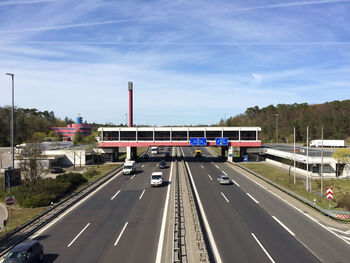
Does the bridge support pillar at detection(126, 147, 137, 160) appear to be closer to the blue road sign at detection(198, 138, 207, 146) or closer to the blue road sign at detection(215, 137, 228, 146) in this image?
the blue road sign at detection(198, 138, 207, 146)

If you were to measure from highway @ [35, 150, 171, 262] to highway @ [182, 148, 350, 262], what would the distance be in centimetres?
550

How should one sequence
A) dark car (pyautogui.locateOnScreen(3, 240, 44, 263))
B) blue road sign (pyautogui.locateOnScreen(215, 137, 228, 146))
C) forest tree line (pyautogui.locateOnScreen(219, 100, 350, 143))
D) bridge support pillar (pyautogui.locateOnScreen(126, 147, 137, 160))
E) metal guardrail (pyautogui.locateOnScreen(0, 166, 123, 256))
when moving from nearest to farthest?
dark car (pyautogui.locateOnScreen(3, 240, 44, 263)) < metal guardrail (pyautogui.locateOnScreen(0, 166, 123, 256)) < blue road sign (pyautogui.locateOnScreen(215, 137, 228, 146)) < bridge support pillar (pyautogui.locateOnScreen(126, 147, 137, 160)) < forest tree line (pyautogui.locateOnScreen(219, 100, 350, 143))

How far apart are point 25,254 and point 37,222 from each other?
9.38 metres

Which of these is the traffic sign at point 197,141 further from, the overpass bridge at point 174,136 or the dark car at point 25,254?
the dark car at point 25,254

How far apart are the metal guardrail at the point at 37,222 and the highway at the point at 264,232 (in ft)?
50.6

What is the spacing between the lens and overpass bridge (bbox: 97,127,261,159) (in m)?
68.4

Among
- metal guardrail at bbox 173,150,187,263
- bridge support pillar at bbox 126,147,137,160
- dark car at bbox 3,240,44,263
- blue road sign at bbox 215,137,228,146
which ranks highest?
blue road sign at bbox 215,137,228,146

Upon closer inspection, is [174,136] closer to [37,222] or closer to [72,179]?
[72,179]

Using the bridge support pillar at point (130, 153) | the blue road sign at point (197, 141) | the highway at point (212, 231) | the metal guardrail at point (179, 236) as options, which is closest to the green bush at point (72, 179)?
the highway at point (212, 231)

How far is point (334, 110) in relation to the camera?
537 ft

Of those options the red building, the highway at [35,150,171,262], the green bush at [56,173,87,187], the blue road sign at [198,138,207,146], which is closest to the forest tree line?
the blue road sign at [198,138,207,146]

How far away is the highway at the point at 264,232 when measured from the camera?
1759cm

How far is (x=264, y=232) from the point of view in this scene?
21516mm

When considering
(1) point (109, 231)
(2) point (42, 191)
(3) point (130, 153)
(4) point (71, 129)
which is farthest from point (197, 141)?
(4) point (71, 129)
